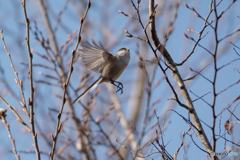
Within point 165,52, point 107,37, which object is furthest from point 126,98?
point 165,52

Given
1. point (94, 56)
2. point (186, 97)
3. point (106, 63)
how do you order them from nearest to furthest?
point (186, 97) → point (94, 56) → point (106, 63)

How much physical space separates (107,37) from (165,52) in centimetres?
547

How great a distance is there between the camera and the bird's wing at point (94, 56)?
305cm

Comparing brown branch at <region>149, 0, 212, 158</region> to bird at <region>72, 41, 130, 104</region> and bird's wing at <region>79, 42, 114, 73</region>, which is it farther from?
bird at <region>72, 41, 130, 104</region>

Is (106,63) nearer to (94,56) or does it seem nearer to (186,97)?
(94,56)

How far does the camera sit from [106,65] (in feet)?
11.0

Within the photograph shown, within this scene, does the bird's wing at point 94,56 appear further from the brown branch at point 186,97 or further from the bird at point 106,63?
the brown branch at point 186,97

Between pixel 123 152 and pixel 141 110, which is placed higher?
pixel 141 110

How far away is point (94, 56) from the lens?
3.21 meters

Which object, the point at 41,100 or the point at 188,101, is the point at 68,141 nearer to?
the point at 41,100

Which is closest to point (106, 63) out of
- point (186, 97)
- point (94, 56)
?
point (94, 56)

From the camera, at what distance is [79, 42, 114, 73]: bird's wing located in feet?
10.0

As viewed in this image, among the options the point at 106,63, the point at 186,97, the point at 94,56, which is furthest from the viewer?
the point at 106,63

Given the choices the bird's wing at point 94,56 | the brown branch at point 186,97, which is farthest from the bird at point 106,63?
the brown branch at point 186,97
